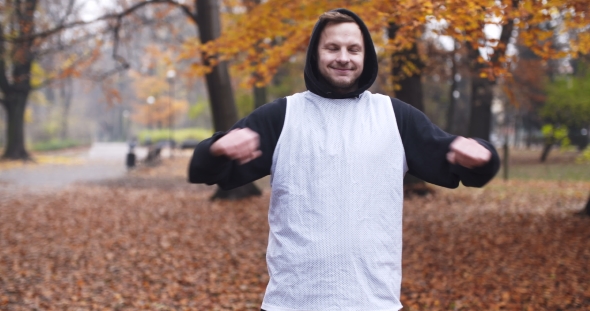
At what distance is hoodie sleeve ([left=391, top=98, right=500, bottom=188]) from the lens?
230cm

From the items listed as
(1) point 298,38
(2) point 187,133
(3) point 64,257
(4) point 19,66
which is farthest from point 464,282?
(2) point 187,133

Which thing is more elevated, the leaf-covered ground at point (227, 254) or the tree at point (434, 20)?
the tree at point (434, 20)

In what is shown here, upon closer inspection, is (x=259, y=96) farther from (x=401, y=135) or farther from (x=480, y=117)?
(x=401, y=135)

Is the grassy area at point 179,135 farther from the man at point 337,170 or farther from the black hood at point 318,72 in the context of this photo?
the man at point 337,170

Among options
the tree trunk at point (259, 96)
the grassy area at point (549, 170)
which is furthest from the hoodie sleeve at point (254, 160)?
the tree trunk at point (259, 96)

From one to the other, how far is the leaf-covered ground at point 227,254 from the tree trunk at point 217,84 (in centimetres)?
158

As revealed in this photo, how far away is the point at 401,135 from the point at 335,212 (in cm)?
42

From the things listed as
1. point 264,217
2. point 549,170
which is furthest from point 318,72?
point 549,170

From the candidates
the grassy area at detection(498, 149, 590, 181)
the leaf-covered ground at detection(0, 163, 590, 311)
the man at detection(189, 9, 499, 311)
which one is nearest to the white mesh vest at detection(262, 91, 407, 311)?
the man at detection(189, 9, 499, 311)

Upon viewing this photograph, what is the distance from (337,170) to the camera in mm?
2217

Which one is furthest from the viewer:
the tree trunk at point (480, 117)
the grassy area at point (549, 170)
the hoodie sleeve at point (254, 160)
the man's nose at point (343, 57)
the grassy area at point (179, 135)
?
the grassy area at point (179, 135)

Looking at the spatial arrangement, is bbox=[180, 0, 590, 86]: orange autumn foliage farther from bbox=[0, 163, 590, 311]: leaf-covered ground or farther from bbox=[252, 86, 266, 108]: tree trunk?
bbox=[252, 86, 266, 108]: tree trunk

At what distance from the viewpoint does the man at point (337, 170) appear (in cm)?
222

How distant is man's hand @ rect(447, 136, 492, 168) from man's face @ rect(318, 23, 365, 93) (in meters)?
0.47
